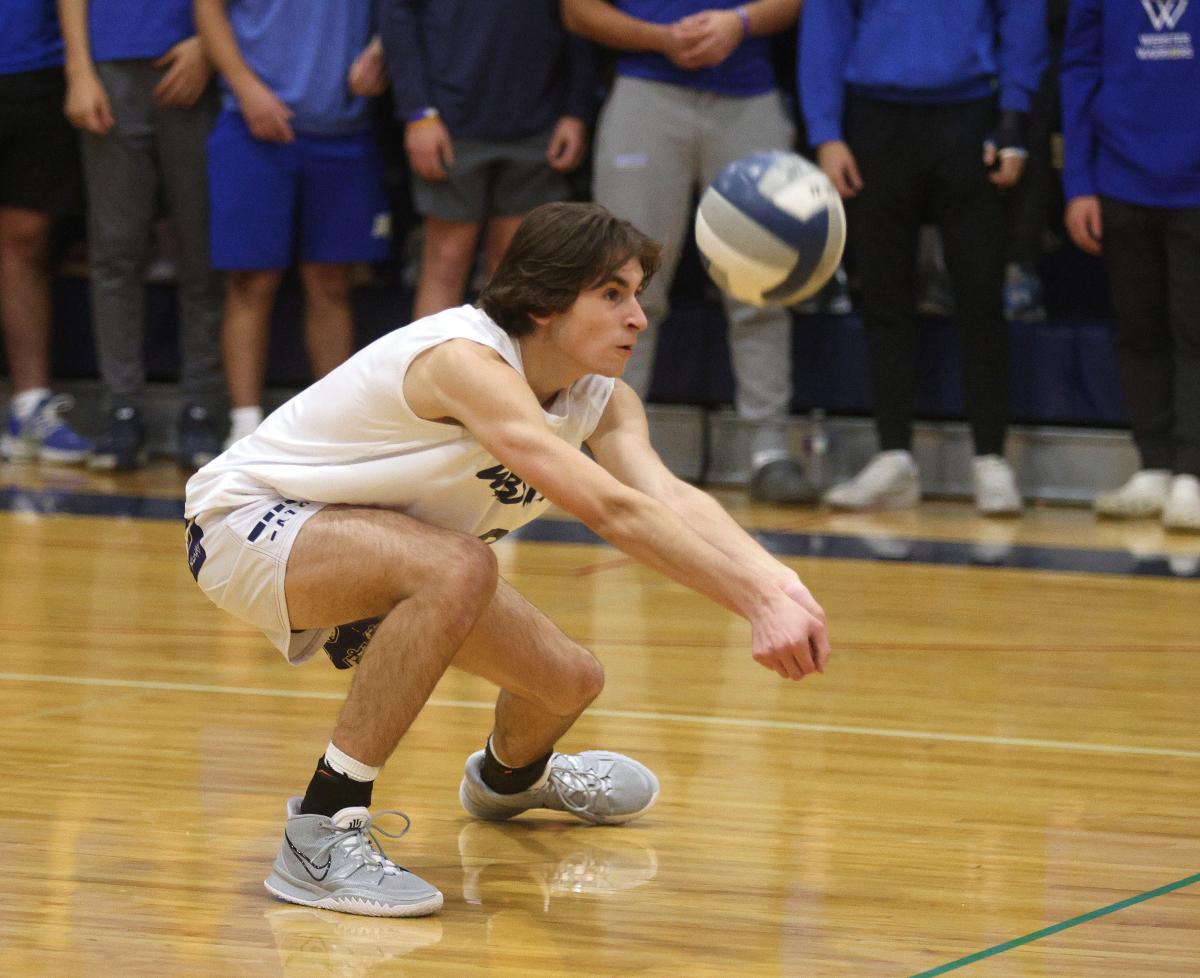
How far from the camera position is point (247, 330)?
7.21m

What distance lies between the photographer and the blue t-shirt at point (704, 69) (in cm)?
666

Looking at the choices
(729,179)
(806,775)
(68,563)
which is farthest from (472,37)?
(806,775)

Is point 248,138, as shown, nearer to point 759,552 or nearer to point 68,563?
point 68,563

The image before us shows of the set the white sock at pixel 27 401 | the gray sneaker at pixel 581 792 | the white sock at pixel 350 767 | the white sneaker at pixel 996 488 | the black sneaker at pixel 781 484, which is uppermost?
the white sock at pixel 350 767

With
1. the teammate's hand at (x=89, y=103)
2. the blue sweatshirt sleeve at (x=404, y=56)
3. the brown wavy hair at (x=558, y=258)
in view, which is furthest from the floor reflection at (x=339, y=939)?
the teammate's hand at (x=89, y=103)

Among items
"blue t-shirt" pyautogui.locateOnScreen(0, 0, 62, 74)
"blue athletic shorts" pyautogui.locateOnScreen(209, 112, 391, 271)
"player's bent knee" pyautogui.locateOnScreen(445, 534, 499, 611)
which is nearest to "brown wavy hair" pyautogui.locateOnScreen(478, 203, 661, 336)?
"player's bent knee" pyautogui.locateOnScreen(445, 534, 499, 611)

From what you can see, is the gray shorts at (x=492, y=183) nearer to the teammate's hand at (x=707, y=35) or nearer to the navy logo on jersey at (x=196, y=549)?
the teammate's hand at (x=707, y=35)

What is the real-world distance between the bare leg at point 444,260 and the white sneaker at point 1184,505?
8.78ft

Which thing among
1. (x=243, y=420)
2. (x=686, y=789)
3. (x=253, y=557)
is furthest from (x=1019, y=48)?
(x=253, y=557)

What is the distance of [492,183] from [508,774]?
4181 mm

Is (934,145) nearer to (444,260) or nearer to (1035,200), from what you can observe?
(1035,200)

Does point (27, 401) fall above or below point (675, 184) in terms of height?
below

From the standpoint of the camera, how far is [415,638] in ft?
8.95

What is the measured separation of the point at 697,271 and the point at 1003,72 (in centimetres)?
173
